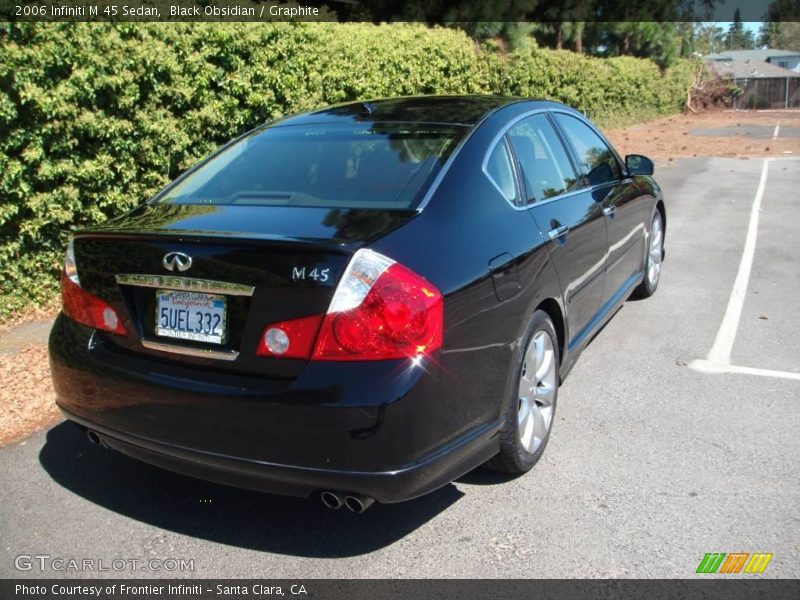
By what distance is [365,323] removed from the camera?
2.66 metres

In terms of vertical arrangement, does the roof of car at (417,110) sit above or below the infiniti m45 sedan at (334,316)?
above

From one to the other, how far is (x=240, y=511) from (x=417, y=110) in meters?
2.24

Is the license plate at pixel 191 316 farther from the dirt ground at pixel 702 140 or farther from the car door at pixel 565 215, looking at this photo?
the dirt ground at pixel 702 140

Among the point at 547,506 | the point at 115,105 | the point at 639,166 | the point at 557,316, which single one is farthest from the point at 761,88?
the point at 547,506

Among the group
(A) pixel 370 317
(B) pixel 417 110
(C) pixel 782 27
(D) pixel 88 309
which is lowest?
(D) pixel 88 309

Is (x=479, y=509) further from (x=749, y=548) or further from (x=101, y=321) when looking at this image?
(x=101, y=321)

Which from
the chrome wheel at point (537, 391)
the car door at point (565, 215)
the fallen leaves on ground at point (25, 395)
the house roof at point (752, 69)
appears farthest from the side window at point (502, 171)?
the house roof at point (752, 69)

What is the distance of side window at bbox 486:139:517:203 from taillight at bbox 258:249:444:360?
→ 42.3 inches

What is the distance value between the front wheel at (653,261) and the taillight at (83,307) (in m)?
4.52

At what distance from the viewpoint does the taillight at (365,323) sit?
8.72 feet

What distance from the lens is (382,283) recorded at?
2686 mm

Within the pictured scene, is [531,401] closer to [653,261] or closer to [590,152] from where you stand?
[590,152]

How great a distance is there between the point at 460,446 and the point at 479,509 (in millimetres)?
584

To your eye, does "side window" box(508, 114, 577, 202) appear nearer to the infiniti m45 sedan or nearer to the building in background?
the infiniti m45 sedan
